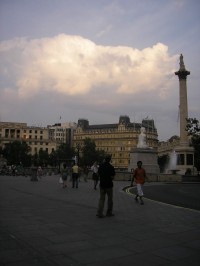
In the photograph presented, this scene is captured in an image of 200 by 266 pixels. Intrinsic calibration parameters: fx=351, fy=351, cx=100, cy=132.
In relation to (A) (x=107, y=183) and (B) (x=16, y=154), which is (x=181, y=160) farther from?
(B) (x=16, y=154)

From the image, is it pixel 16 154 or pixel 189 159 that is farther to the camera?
pixel 16 154

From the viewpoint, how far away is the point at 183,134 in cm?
6725

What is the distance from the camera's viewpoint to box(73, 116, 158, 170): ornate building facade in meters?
152

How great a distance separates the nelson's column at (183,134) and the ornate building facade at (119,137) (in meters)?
75.9

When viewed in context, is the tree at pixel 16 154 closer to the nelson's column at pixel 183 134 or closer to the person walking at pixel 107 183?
the nelson's column at pixel 183 134

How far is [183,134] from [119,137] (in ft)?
291

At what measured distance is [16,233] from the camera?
8.20 m

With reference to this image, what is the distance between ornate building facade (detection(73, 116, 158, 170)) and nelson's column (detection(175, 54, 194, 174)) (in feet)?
249

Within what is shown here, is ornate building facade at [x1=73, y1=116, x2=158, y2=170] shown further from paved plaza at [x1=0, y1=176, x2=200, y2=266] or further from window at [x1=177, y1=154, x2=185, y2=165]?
paved plaza at [x1=0, y1=176, x2=200, y2=266]

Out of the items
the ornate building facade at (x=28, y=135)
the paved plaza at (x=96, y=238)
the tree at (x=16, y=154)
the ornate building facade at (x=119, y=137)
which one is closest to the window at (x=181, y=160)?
the paved plaza at (x=96, y=238)

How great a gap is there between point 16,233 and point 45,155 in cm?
12889

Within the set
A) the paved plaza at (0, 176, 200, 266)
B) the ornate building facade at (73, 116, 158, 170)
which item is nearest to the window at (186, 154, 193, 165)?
the paved plaza at (0, 176, 200, 266)

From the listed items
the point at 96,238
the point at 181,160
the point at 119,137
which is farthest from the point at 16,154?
the point at 96,238

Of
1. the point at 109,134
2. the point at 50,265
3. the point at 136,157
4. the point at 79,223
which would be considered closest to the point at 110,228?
the point at 79,223
